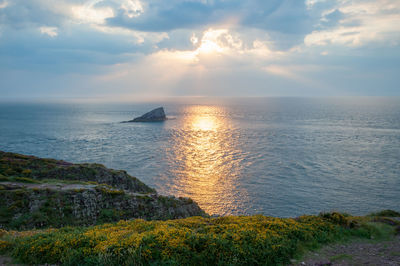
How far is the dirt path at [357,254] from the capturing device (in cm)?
1266

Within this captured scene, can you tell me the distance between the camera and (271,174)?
5938 centimetres

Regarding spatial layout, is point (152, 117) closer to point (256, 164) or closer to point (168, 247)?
point (256, 164)

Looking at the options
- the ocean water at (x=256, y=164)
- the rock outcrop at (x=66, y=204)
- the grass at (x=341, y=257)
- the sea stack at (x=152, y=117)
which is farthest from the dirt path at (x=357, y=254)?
the sea stack at (x=152, y=117)

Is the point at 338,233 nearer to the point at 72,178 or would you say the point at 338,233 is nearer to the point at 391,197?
the point at 72,178

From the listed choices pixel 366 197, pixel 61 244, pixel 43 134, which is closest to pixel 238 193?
pixel 366 197

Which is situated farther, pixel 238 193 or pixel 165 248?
pixel 238 193

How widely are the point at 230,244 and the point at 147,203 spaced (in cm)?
1940

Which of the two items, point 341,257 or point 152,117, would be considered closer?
point 341,257

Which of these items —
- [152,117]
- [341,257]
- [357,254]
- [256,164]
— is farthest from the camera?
[152,117]

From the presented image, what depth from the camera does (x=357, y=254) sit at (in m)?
13.9

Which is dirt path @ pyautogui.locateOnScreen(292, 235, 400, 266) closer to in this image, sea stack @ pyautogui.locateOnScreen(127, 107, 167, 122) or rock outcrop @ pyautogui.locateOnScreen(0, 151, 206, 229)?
rock outcrop @ pyautogui.locateOnScreen(0, 151, 206, 229)

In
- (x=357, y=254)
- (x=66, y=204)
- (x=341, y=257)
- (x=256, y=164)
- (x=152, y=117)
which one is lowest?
(x=256, y=164)

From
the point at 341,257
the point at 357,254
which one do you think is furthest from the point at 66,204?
the point at 357,254

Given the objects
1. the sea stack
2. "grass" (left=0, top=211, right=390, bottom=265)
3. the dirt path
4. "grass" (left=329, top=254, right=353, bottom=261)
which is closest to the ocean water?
the dirt path
